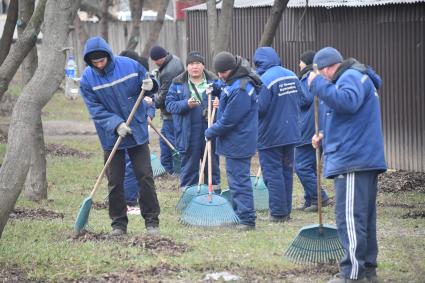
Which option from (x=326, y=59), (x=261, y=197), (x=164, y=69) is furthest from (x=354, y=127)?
(x=164, y=69)

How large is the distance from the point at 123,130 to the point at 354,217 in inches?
109

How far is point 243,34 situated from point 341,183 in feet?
37.8

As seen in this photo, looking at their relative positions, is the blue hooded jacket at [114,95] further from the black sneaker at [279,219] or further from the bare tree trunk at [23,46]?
the black sneaker at [279,219]

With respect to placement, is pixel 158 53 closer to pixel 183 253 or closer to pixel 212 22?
pixel 212 22

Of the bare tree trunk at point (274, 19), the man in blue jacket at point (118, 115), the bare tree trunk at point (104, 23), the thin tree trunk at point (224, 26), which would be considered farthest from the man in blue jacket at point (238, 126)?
the bare tree trunk at point (104, 23)

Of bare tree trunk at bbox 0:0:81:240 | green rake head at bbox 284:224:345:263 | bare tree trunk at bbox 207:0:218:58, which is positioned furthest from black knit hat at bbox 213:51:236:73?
bare tree trunk at bbox 207:0:218:58

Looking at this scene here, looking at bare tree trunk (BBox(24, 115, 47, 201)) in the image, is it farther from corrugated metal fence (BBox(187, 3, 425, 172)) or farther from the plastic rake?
corrugated metal fence (BBox(187, 3, 425, 172))

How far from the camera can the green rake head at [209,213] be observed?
10.4 metres

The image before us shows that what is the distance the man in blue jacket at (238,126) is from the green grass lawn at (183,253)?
1.21ft

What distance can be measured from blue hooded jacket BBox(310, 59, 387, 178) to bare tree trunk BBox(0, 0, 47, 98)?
4401mm

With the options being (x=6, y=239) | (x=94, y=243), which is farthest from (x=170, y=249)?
(x=6, y=239)

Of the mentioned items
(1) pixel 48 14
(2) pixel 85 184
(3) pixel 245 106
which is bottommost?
(2) pixel 85 184

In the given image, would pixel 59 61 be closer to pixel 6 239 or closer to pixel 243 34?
pixel 6 239

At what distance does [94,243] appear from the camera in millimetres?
8992
